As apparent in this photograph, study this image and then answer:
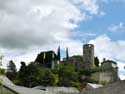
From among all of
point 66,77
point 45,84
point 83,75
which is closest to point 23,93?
point 45,84

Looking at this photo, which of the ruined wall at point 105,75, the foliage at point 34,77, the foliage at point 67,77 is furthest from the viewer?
the ruined wall at point 105,75

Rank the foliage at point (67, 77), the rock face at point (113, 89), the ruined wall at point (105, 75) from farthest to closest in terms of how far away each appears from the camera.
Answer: the ruined wall at point (105, 75) < the foliage at point (67, 77) < the rock face at point (113, 89)

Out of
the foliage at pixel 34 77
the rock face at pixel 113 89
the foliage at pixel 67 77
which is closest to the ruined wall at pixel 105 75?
the foliage at pixel 67 77

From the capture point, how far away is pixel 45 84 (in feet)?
510

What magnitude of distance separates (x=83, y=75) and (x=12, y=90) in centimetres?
13147

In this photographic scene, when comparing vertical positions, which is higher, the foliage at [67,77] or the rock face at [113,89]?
the foliage at [67,77]

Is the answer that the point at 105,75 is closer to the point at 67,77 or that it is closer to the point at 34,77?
the point at 67,77

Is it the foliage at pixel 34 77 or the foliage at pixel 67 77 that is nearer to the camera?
the foliage at pixel 34 77

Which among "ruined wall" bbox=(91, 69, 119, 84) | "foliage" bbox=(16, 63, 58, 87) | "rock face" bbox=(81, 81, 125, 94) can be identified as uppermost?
"ruined wall" bbox=(91, 69, 119, 84)

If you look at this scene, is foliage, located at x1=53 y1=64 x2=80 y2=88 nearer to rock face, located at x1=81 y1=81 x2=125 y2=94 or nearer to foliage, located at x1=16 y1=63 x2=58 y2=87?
foliage, located at x1=16 y1=63 x2=58 y2=87

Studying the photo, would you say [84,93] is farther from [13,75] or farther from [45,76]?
[13,75]

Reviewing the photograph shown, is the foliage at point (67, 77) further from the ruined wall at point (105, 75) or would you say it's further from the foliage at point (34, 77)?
the ruined wall at point (105, 75)

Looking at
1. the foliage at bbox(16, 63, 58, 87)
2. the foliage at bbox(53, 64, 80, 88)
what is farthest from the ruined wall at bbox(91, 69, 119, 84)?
the foliage at bbox(16, 63, 58, 87)

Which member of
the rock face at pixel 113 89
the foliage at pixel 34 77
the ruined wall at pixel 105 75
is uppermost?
the ruined wall at pixel 105 75
